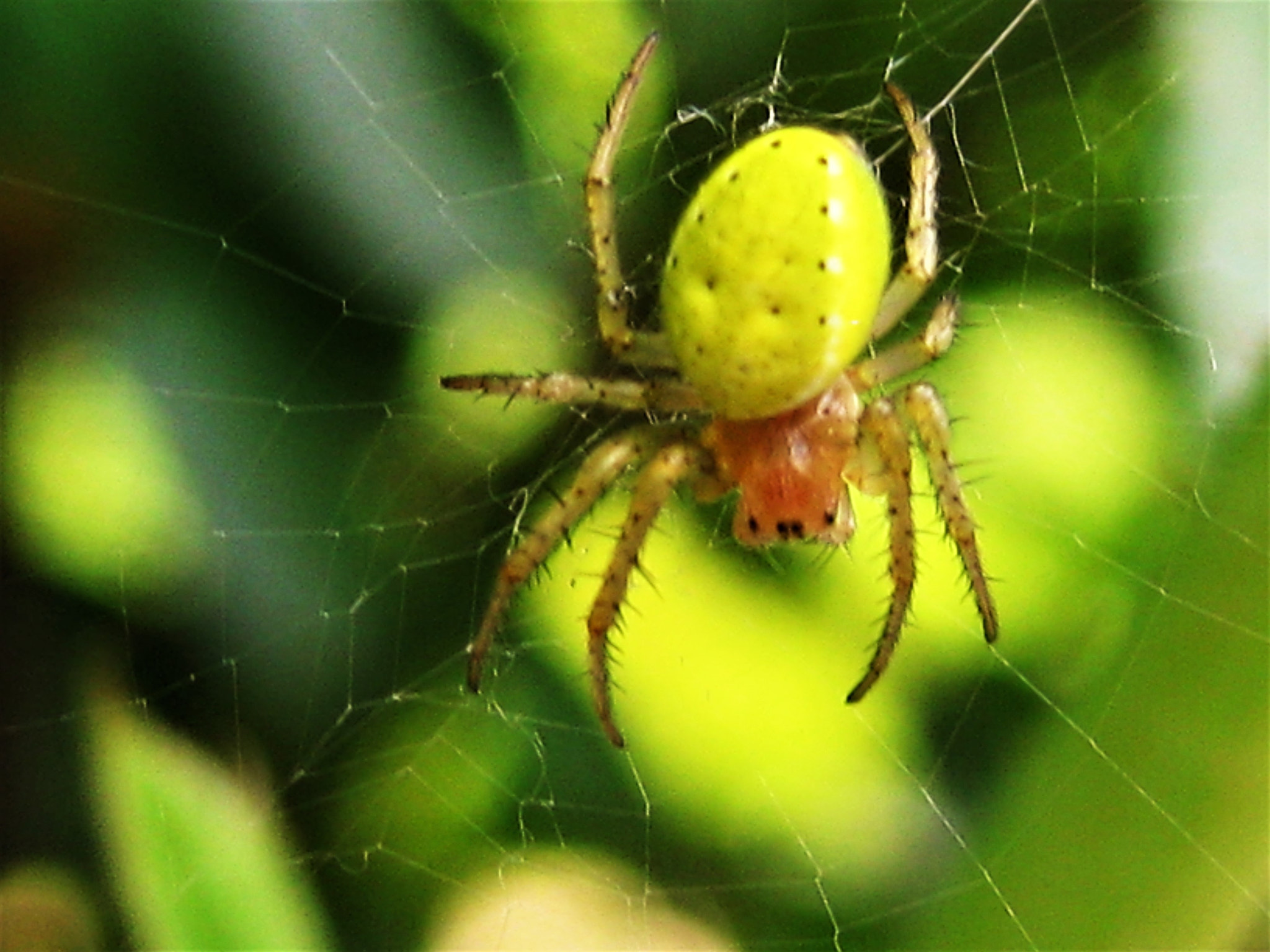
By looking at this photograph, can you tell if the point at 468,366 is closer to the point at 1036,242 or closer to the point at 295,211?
the point at 295,211

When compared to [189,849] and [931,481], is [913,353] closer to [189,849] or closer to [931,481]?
[931,481]

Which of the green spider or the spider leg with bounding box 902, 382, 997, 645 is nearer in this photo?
the green spider

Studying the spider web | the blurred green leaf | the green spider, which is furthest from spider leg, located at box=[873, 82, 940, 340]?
the blurred green leaf

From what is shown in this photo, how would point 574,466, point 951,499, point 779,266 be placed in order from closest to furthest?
point 779,266, point 951,499, point 574,466

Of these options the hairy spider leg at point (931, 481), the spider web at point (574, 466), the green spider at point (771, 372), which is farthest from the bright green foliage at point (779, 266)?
the spider web at point (574, 466)

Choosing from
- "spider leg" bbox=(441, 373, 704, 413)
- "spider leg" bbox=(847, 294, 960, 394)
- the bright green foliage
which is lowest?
Answer: "spider leg" bbox=(441, 373, 704, 413)

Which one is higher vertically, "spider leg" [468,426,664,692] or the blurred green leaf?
"spider leg" [468,426,664,692]

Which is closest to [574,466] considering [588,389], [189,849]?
[588,389]

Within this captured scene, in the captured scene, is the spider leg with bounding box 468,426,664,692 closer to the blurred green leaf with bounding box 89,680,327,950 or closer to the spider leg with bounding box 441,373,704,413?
the spider leg with bounding box 441,373,704,413
